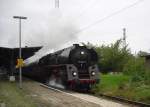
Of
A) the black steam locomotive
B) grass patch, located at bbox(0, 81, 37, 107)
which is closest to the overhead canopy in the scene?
the black steam locomotive

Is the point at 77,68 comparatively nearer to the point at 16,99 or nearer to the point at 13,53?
the point at 16,99

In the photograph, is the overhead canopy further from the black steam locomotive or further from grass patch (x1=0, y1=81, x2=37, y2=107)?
grass patch (x1=0, y1=81, x2=37, y2=107)

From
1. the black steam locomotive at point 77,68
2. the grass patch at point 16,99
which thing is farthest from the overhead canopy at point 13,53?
the grass patch at point 16,99

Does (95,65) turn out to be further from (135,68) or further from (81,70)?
(135,68)

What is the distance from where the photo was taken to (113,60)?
182ft

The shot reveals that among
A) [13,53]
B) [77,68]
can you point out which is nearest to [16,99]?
[77,68]

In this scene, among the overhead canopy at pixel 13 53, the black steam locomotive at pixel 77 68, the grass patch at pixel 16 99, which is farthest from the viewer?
the overhead canopy at pixel 13 53

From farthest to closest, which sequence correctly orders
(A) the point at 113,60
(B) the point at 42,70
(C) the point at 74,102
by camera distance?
1. (A) the point at 113,60
2. (B) the point at 42,70
3. (C) the point at 74,102

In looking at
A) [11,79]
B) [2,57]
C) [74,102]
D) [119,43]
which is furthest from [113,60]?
[74,102]

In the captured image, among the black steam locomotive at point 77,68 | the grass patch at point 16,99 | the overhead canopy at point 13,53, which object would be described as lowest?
the grass patch at point 16,99

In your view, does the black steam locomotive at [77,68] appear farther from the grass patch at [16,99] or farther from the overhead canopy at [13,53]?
the overhead canopy at [13,53]

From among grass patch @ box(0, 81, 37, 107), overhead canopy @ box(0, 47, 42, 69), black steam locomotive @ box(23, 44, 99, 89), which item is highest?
overhead canopy @ box(0, 47, 42, 69)

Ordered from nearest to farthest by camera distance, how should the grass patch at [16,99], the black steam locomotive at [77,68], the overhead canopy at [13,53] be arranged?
the grass patch at [16,99] → the black steam locomotive at [77,68] → the overhead canopy at [13,53]

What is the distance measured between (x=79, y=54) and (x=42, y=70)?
730 centimetres
